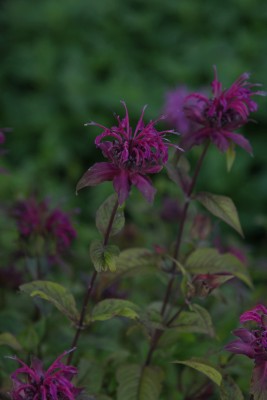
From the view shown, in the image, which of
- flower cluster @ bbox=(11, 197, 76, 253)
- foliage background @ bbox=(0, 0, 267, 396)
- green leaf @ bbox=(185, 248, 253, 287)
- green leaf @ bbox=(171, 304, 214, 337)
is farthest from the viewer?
foliage background @ bbox=(0, 0, 267, 396)

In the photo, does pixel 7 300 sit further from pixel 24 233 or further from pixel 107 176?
pixel 107 176

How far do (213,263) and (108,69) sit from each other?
235 centimetres

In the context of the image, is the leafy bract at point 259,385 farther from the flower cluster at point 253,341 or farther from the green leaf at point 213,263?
the green leaf at point 213,263

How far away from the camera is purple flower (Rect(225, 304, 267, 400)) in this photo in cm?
94

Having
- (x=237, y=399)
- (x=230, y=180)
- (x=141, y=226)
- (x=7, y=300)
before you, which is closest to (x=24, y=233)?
(x=7, y=300)

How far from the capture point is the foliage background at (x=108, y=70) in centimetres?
292

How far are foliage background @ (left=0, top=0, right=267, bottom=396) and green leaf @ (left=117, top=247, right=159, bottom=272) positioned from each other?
1281mm

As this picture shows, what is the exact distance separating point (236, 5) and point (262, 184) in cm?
133

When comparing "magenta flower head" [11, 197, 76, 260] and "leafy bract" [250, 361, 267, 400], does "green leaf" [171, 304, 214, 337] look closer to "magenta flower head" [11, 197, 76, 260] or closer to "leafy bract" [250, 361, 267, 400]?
"leafy bract" [250, 361, 267, 400]

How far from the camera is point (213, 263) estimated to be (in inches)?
48.6

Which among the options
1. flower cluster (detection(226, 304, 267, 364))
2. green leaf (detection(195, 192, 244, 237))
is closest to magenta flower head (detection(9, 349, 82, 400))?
flower cluster (detection(226, 304, 267, 364))

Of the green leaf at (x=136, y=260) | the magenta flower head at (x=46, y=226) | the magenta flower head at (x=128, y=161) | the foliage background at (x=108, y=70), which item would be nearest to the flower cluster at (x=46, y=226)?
the magenta flower head at (x=46, y=226)

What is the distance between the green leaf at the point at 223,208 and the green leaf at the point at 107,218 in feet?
0.57

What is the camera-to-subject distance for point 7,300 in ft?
5.14
